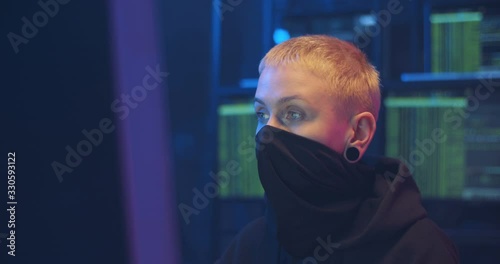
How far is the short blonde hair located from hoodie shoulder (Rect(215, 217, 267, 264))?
13.0 inches

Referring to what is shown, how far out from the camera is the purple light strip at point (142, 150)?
1807 mm

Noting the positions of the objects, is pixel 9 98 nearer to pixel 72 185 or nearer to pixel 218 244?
pixel 72 185

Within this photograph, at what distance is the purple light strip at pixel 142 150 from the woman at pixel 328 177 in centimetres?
97

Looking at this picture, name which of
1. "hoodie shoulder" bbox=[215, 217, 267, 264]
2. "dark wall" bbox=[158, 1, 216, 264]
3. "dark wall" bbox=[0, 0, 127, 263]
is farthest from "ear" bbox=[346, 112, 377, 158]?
"dark wall" bbox=[0, 0, 127, 263]

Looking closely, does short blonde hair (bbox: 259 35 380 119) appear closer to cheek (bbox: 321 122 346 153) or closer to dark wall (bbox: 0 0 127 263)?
cheek (bbox: 321 122 346 153)

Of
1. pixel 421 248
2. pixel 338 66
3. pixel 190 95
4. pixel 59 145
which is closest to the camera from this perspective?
pixel 421 248

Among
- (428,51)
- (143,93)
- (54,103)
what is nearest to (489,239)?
(428,51)

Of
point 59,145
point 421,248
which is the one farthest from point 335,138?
point 59,145

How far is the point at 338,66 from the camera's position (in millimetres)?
950

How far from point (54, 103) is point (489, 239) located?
1654mm

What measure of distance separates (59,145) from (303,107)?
125 centimetres

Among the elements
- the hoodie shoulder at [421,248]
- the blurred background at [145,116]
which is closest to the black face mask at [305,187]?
the hoodie shoulder at [421,248]

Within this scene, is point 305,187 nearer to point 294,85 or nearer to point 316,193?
point 316,193

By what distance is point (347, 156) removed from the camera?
36.8 inches
